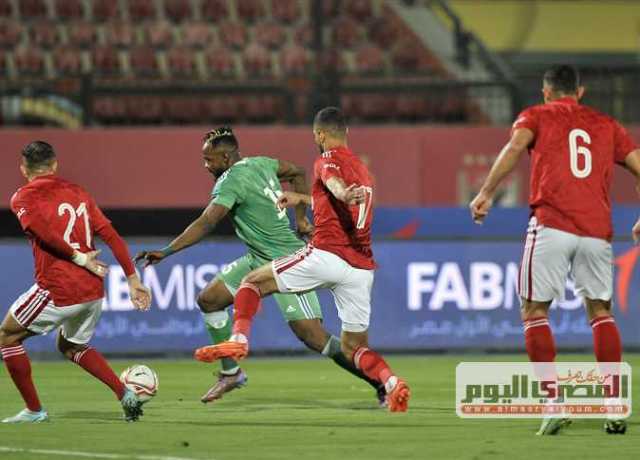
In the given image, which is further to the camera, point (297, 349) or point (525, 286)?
point (297, 349)

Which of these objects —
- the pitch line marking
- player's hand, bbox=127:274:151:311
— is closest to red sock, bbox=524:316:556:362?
the pitch line marking

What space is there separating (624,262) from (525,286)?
732 centimetres

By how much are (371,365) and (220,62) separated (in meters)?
15.5

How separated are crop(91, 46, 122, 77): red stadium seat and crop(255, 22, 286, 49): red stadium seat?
8.08 feet

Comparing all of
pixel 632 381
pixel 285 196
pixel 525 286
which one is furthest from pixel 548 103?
pixel 632 381

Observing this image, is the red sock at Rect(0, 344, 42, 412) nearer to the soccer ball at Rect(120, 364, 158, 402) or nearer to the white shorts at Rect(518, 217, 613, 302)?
the soccer ball at Rect(120, 364, 158, 402)

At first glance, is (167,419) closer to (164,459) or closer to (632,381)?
(164,459)

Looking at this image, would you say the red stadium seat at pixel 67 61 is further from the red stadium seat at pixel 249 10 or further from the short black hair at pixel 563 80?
the short black hair at pixel 563 80

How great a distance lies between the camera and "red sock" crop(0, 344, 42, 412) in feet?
33.1

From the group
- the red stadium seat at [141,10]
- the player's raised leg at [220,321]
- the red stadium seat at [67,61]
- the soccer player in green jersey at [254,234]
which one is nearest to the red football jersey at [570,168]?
the soccer player in green jersey at [254,234]

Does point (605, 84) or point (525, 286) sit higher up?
point (605, 84)

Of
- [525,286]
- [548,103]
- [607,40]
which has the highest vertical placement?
[607,40]

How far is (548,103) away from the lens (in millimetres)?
9180

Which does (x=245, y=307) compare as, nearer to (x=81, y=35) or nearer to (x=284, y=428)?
(x=284, y=428)
